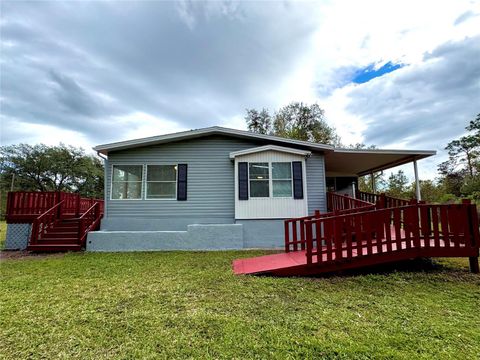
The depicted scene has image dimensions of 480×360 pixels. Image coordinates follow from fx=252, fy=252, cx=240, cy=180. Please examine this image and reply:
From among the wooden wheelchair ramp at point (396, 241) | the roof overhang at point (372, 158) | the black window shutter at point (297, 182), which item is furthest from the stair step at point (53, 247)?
the roof overhang at point (372, 158)

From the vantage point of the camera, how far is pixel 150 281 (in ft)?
14.9

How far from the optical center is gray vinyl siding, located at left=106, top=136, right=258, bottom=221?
8.77 metres

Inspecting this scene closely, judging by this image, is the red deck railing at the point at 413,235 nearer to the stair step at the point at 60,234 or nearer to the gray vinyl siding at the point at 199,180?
the gray vinyl siding at the point at 199,180

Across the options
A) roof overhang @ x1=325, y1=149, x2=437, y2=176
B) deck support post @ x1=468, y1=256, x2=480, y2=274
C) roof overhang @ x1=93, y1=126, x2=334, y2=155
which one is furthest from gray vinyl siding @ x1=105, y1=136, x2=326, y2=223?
deck support post @ x1=468, y1=256, x2=480, y2=274

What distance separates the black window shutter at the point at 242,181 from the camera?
27.8 feet

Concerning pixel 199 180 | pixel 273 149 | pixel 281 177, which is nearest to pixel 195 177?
pixel 199 180

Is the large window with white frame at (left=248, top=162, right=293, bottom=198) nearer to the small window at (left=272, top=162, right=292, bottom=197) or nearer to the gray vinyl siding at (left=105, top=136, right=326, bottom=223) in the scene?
the small window at (left=272, top=162, right=292, bottom=197)

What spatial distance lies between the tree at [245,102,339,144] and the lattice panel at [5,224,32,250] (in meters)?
20.7

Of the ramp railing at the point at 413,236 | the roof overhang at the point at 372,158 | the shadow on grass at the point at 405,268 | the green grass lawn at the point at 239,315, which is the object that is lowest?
the green grass lawn at the point at 239,315

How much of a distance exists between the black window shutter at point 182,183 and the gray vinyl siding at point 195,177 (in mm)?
138

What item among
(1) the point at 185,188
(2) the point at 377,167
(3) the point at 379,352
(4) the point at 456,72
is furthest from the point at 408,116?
(3) the point at 379,352

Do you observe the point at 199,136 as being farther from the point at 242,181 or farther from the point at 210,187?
the point at 242,181

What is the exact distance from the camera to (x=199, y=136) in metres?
8.97

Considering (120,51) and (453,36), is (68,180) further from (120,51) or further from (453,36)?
(453,36)
